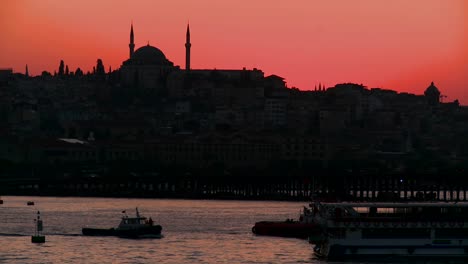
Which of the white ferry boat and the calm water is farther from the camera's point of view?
the calm water

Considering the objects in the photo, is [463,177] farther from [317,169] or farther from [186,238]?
[186,238]

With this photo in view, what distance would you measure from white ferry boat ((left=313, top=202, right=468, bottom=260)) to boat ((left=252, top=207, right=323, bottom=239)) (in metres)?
3.93

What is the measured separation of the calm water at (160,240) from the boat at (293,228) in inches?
17.3

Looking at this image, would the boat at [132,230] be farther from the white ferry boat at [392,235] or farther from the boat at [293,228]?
the white ferry boat at [392,235]

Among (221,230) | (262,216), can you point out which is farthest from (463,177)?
(221,230)

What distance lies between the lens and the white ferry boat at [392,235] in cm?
6469

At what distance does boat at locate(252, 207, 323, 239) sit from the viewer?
71750 mm

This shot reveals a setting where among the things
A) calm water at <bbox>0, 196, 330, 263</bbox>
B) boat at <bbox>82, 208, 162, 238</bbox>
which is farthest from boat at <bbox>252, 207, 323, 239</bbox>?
boat at <bbox>82, 208, 162, 238</bbox>

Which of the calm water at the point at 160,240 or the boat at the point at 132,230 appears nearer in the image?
the calm water at the point at 160,240

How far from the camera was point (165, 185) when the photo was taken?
427 ft

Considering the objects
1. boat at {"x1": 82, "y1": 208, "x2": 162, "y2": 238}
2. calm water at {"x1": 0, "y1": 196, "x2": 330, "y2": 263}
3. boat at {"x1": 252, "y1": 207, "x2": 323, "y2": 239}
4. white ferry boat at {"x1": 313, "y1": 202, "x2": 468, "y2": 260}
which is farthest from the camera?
boat at {"x1": 82, "y1": 208, "x2": 162, "y2": 238}

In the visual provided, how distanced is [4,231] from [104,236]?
4.56 m

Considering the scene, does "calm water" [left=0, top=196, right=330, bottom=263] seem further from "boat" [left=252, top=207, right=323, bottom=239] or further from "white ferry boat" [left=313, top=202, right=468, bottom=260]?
"white ferry boat" [left=313, top=202, right=468, bottom=260]

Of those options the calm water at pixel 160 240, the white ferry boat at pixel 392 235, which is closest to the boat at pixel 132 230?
the calm water at pixel 160 240
